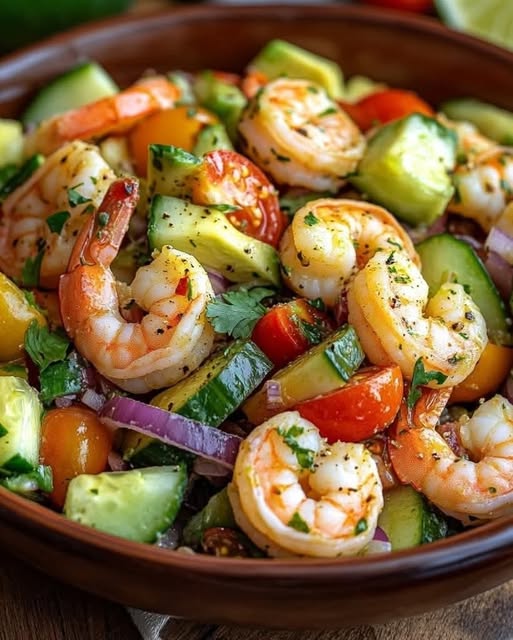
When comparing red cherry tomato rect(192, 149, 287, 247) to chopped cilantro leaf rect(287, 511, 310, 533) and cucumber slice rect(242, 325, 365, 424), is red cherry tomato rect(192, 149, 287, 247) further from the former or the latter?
chopped cilantro leaf rect(287, 511, 310, 533)

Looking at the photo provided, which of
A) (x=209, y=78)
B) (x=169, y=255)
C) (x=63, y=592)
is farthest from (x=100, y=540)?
(x=209, y=78)

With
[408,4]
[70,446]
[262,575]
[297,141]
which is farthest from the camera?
[408,4]

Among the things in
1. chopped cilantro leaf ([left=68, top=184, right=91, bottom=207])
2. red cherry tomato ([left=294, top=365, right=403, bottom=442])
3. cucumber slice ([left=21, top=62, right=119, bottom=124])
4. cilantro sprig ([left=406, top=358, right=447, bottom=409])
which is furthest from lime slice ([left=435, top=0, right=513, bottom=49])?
red cherry tomato ([left=294, top=365, right=403, bottom=442])

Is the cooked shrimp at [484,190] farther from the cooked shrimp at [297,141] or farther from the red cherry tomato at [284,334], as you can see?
the red cherry tomato at [284,334]

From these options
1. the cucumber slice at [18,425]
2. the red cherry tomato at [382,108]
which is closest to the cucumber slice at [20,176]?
the cucumber slice at [18,425]

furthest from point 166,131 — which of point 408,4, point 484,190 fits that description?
point 408,4

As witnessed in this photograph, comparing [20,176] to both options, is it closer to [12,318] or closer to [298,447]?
[12,318]
